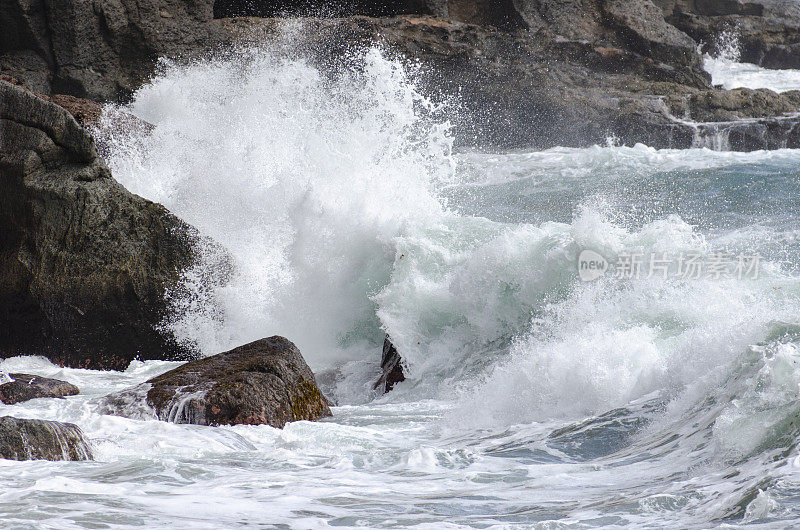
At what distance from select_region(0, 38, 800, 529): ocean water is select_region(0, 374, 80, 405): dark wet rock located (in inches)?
8.9

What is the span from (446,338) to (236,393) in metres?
2.46

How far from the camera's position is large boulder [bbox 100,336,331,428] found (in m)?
4.80

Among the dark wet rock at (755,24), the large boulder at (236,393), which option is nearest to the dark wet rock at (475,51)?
the dark wet rock at (755,24)

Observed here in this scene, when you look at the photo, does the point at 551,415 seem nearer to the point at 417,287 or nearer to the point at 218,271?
the point at 417,287

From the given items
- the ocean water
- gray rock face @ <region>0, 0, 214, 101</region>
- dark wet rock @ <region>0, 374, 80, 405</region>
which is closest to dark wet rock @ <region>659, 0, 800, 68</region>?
the ocean water

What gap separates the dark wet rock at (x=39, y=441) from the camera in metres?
3.70

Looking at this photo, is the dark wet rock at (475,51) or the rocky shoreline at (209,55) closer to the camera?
the rocky shoreline at (209,55)

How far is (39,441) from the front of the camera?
3768mm

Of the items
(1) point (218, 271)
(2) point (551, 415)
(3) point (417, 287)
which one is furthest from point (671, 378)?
(1) point (218, 271)

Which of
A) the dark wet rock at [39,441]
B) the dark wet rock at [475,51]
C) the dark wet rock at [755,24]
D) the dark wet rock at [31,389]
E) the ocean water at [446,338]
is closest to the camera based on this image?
the ocean water at [446,338]

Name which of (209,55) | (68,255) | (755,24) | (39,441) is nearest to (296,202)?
(68,255)

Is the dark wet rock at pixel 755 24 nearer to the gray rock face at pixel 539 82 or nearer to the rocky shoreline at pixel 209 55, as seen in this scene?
the rocky shoreline at pixel 209 55

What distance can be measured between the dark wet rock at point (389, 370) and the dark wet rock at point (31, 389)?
2.20 m

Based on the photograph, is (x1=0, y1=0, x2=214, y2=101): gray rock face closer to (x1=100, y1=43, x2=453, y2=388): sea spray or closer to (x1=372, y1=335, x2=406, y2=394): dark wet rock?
(x1=100, y1=43, x2=453, y2=388): sea spray
